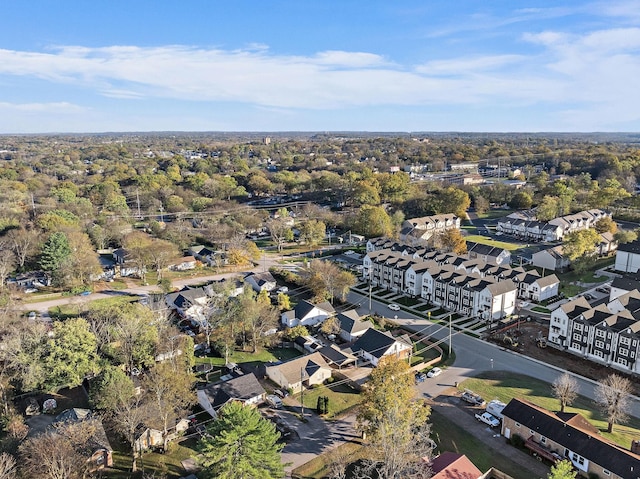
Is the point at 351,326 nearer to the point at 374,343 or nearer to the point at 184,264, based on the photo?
the point at 374,343

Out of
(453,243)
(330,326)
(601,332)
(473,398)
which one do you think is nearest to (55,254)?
(330,326)

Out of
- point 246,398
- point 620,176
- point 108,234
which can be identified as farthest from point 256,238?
point 620,176

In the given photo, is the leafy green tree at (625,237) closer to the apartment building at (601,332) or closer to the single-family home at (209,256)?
the apartment building at (601,332)

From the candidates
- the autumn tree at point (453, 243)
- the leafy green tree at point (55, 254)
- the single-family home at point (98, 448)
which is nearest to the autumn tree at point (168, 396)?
the single-family home at point (98, 448)

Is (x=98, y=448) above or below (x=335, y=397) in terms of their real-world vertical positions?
above

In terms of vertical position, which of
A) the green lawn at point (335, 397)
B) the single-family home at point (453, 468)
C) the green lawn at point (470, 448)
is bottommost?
the green lawn at point (335, 397)

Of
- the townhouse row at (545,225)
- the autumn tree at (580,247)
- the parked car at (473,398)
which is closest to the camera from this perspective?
the parked car at (473,398)

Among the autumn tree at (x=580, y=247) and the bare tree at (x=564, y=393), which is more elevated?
the autumn tree at (x=580, y=247)
